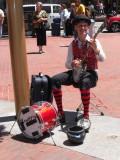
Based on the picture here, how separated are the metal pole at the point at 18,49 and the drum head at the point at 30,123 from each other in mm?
536

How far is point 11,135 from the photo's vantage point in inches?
165

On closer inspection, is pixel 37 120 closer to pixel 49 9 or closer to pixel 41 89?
pixel 41 89

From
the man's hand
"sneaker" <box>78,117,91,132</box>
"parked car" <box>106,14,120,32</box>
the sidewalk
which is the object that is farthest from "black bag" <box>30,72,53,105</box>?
"parked car" <box>106,14,120,32</box>

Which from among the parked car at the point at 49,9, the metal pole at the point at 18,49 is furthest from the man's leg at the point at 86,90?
the parked car at the point at 49,9

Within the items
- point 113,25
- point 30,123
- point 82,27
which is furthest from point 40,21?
point 113,25

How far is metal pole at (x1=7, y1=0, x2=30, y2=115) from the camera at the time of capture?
167 inches

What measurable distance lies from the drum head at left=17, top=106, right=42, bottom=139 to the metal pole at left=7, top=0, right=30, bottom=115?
536 millimetres

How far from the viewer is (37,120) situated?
382 centimetres

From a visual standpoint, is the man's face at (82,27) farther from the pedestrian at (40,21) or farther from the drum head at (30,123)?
the pedestrian at (40,21)

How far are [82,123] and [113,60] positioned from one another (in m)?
5.61

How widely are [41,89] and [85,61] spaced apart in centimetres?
75

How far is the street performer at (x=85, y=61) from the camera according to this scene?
4145 millimetres

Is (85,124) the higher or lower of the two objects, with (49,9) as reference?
lower

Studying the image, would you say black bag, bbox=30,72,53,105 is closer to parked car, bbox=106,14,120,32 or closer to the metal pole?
the metal pole
